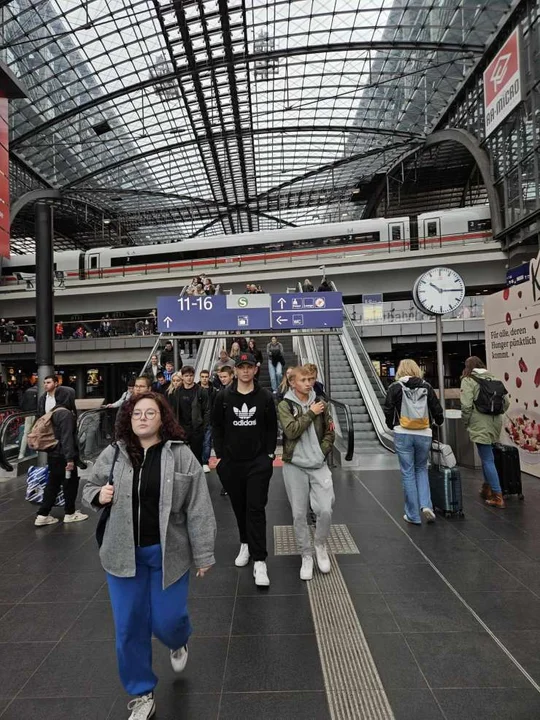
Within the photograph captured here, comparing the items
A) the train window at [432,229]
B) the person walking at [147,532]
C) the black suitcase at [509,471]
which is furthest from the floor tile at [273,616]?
the train window at [432,229]

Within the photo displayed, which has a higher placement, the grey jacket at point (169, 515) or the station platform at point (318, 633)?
the grey jacket at point (169, 515)

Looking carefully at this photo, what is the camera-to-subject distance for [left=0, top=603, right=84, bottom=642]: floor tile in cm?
299

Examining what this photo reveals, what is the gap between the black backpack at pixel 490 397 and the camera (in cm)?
550

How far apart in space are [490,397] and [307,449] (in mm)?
3025

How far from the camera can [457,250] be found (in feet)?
78.7

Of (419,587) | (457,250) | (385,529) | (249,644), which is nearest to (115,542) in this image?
(249,644)

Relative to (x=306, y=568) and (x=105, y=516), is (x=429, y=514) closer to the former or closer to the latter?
(x=306, y=568)

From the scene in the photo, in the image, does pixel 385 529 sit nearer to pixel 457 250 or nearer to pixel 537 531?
pixel 537 531

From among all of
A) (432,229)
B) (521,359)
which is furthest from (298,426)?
(432,229)

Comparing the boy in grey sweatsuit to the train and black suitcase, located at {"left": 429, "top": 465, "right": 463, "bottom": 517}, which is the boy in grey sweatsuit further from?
the train

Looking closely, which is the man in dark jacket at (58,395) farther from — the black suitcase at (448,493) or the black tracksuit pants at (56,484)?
the black suitcase at (448,493)

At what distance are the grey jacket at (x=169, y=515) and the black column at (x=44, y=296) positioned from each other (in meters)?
10.2

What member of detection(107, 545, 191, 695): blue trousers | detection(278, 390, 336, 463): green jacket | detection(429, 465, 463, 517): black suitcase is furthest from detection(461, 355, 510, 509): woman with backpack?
detection(107, 545, 191, 695): blue trousers

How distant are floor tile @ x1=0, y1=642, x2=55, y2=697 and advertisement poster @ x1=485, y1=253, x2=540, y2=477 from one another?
23.1 ft
